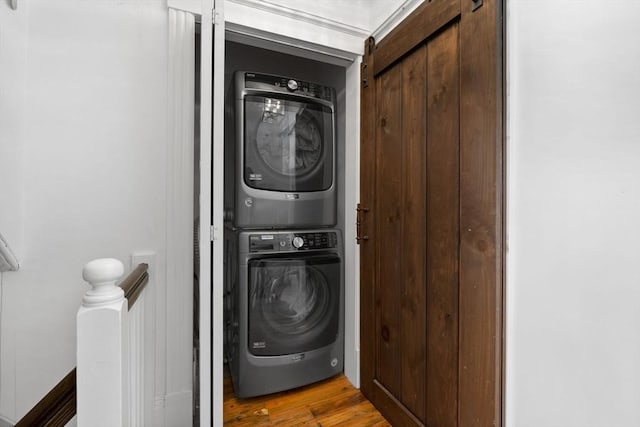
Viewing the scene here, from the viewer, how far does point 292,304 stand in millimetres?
1662

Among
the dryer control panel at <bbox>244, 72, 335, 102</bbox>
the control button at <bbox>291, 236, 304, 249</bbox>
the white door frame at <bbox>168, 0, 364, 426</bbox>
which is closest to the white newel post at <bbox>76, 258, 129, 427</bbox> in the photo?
the white door frame at <bbox>168, 0, 364, 426</bbox>

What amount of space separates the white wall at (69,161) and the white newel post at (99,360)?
2.61ft

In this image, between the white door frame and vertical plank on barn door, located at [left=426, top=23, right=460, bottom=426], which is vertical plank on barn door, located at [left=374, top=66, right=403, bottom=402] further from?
the white door frame

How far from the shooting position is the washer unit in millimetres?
1541

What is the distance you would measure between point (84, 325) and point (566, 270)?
1.14 meters

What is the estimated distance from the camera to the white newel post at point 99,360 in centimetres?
56

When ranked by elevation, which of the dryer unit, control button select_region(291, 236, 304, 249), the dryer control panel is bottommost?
control button select_region(291, 236, 304, 249)

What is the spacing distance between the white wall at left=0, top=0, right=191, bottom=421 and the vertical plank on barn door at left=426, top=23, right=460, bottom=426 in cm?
114

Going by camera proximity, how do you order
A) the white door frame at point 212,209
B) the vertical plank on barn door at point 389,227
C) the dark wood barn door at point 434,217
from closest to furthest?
the white door frame at point 212,209 → the dark wood barn door at point 434,217 → the vertical plank on barn door at point 389,227

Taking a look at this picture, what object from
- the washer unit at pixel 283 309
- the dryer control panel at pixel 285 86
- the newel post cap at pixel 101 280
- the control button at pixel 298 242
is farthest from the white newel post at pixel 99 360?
the dryer control panel at pixel 285 86

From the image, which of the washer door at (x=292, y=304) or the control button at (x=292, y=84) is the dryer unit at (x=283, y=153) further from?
the washer door at (x=292, y=304)

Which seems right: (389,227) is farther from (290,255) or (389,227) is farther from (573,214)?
(573,214)

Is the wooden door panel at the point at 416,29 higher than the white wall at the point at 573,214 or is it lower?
higher

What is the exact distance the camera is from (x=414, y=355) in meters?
1.25
